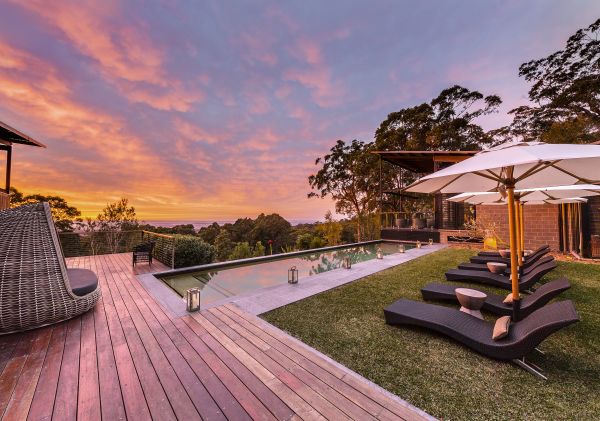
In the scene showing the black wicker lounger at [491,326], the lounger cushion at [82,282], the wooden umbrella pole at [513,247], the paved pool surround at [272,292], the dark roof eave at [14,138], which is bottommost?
the paved pool surround at [272,292]

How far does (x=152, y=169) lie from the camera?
36.1 ft

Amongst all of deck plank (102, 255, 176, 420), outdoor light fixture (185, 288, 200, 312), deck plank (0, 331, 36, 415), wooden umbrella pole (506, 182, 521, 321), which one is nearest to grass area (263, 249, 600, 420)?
wooden umbrella pole (506, 182, 521, 321)

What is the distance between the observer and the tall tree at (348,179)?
18.9 metres

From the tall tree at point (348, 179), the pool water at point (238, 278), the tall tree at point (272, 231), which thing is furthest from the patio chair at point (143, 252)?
the tall tree at point (272, 231)

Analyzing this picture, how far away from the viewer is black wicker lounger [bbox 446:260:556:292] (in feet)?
13.1

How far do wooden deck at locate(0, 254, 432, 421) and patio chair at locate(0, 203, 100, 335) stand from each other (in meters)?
0.20

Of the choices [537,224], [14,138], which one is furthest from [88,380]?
[537,224]

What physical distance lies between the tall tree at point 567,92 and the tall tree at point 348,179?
1056 centimetres

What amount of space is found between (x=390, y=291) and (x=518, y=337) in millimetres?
2393

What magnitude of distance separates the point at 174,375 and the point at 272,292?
244cm

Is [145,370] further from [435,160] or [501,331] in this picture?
[435,160]

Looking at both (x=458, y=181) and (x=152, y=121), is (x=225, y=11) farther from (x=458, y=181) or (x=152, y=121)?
(x=458, y=181)

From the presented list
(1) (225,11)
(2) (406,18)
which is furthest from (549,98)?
(1) (225,11)

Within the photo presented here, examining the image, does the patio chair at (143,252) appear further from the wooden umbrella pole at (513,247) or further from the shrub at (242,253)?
the wooden umbrella pole at (513,247)
